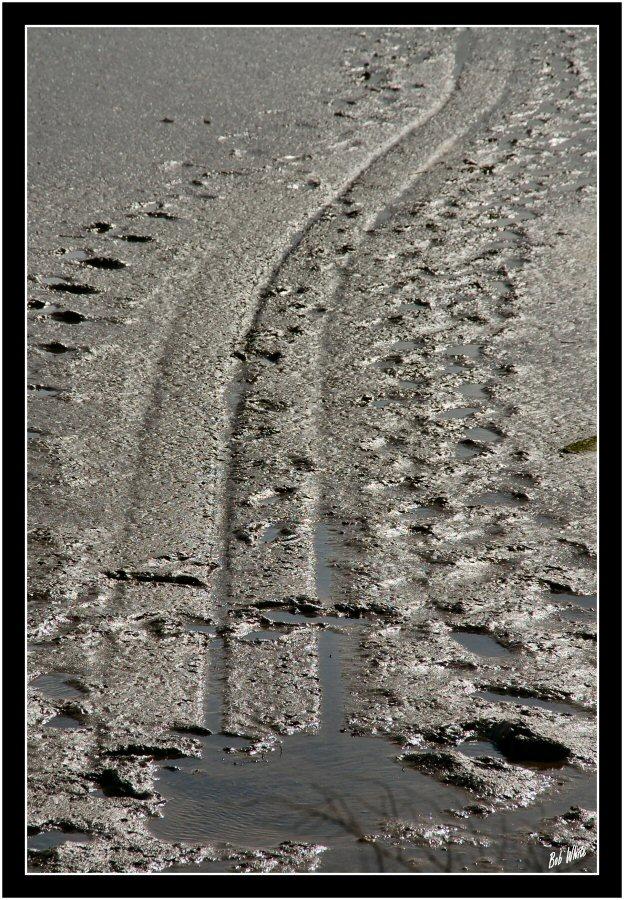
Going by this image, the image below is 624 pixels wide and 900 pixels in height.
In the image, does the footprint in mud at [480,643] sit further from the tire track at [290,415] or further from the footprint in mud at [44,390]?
the footprint in mud at [44,390]

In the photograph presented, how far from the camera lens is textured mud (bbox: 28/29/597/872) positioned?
264 cm

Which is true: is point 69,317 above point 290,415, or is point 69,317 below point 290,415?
above

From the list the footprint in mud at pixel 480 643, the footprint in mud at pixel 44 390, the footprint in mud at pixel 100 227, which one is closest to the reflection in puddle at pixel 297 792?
the footprint in mud at pixel 480 643

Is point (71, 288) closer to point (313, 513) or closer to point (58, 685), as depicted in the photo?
point (313, 513)

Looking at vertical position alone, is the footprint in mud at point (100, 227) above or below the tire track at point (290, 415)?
above

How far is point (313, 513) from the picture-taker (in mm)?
3809

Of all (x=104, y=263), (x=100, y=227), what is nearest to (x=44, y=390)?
(x=104, y=263)

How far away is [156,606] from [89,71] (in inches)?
248

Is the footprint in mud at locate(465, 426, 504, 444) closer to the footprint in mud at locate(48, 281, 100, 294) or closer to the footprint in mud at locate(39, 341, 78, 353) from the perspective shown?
Answer: the footprint in mud at locate(39, 341, 78, 353)

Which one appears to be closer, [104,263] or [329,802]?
[329,802]

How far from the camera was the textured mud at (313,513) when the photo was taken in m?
2.64

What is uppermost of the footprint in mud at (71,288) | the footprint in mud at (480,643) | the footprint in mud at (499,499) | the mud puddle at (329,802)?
the footprint in mud at (71,288)

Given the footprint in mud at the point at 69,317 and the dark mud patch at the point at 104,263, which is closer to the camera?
the footprint in mud at the point at 69,317

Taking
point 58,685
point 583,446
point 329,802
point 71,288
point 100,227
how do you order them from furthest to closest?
point 100,227 → point 71,288 → point 583,446 → point 58,685 → point 329,802
